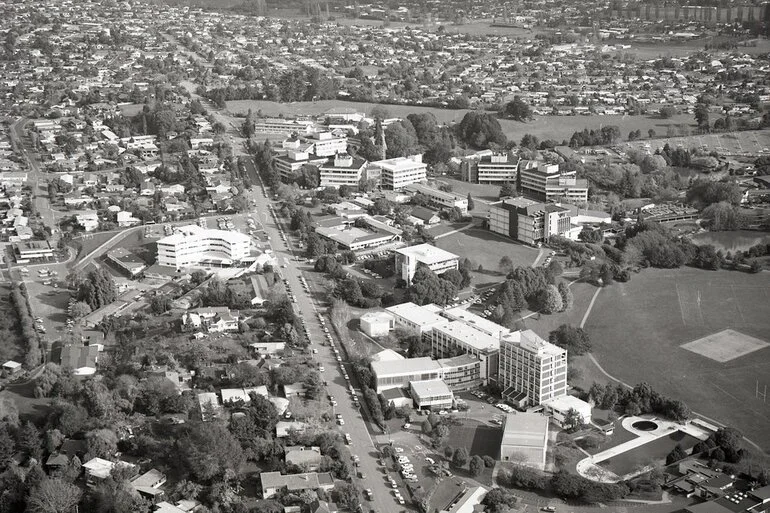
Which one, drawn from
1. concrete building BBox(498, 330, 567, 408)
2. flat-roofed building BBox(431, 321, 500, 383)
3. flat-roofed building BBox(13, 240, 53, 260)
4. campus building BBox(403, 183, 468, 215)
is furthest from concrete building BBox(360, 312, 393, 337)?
flat-roofed building BBox(13, 240, 53, 260)

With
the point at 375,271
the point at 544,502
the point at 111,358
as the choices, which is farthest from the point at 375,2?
the point at 544,502

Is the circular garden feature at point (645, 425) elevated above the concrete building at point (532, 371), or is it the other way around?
the concrete building at point (532, 371)

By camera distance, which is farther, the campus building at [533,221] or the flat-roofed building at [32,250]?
the campus building at [533,221]

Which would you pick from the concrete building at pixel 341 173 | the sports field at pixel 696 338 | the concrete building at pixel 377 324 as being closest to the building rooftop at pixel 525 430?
the sports field at pixel 696 338

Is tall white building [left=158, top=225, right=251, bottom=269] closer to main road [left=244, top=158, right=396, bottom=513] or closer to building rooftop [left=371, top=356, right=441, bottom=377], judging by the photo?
main road [left=244, top=158, right=396, bottom=513]

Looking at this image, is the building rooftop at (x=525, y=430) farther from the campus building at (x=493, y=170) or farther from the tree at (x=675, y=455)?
the campus building at (x=493, y=170)

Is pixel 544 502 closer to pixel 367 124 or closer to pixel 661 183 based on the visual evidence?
pixel 661 183

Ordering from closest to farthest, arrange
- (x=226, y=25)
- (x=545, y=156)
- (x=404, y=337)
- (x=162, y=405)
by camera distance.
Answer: (x=162, y=405)
(x=404, y=337)
(x=545, y=156)
(x=226, y=25)
